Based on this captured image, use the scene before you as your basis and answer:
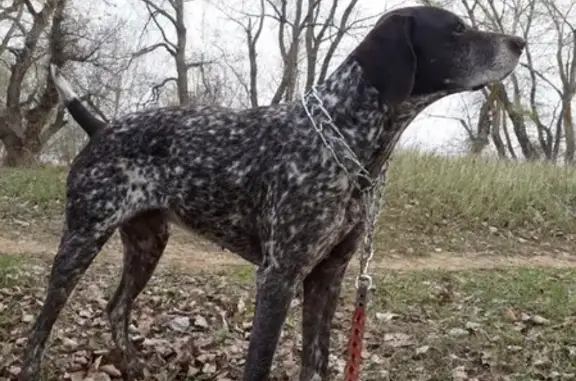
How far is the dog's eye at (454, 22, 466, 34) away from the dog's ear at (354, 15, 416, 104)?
260 mm

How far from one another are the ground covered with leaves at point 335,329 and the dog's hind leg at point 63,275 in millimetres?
336

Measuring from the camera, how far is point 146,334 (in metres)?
5.73

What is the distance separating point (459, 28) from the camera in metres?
3.81

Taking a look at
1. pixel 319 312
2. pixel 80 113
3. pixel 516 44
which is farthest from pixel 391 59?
pixel 80 113

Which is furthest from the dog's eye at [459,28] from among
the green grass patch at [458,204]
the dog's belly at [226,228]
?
the green grass patch at [458,204]

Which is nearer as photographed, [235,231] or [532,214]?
[235,231]

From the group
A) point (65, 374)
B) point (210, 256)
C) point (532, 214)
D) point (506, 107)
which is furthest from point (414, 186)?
point (506, 107)

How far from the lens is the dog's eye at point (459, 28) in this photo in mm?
3799

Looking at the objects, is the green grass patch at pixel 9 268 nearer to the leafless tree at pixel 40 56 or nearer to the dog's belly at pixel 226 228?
the dog's belly at pixel 226 228

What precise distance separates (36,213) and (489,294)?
25.5ft

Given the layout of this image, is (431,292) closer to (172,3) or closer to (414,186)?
(414,186)

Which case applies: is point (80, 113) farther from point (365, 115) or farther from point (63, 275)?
point (365, 115)

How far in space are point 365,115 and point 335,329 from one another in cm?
286

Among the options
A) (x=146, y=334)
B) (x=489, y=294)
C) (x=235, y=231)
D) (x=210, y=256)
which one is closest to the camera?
(x=235, y=231)
